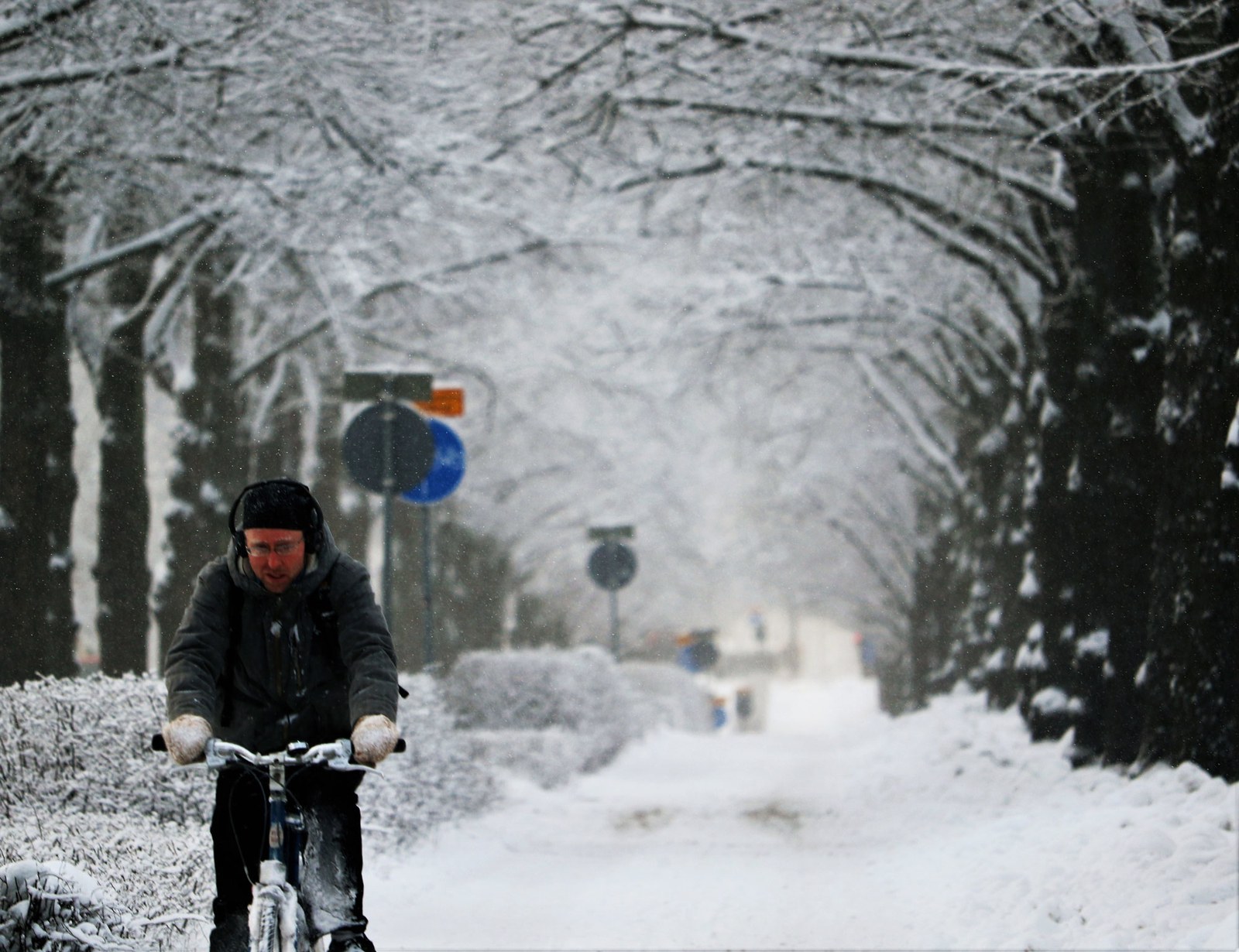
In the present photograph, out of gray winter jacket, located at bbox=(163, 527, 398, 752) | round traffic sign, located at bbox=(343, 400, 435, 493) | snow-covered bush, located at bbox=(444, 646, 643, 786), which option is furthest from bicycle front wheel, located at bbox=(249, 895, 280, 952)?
snow-covered bush, located at bbox=(444, 646, 643, 786)

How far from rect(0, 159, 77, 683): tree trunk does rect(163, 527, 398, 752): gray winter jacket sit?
675cm

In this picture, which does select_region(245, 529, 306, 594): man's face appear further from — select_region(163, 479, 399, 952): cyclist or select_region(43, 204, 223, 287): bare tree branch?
select_region(43, 204, 223, 287): bare tree branch

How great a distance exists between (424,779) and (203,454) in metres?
7.60

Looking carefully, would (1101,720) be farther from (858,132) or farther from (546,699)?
(546,699)

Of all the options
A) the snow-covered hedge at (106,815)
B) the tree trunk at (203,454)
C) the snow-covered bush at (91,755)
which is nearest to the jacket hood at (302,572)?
the snow-covered hedge at (106,815)

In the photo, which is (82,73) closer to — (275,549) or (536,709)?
(275,549)

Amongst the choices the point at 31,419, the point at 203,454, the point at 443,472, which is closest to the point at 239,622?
the point at 443,472

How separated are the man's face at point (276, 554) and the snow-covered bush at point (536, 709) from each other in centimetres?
1072

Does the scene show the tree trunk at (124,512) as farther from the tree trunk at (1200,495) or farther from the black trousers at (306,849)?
the black trousers at (306,849)

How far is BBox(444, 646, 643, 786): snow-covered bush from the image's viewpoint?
15469 millimetres

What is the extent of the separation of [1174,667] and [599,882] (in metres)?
Result: 3.50

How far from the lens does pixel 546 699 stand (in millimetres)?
17922

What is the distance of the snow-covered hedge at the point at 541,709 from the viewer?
50.4 feet

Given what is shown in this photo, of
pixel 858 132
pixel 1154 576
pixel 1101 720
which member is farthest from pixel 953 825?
pixel 858 132
